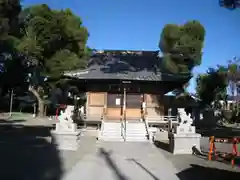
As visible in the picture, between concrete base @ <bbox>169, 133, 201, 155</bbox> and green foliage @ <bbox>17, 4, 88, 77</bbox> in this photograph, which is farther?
green foliage @ <bbox>17, 4, 88, 77</bbox>

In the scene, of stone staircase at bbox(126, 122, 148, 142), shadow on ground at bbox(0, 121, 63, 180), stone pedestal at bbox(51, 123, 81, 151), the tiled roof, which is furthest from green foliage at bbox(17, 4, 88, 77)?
shadow on ground at bbox(0, 121, 63, 180)

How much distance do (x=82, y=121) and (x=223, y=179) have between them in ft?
52.4

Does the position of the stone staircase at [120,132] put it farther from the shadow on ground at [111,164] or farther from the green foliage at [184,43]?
the green foliage at [184,43]

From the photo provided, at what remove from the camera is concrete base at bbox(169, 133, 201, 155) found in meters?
13.9

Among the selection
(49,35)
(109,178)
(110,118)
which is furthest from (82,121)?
(49,35)

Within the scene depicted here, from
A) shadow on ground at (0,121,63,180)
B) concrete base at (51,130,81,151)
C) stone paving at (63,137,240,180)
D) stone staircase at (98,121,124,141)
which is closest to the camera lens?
shadow on ground at (0,121,63,180)

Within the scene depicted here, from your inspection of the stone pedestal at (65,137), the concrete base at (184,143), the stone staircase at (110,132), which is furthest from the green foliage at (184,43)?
the stone pedestal at (65,137)

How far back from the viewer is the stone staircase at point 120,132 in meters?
18.8

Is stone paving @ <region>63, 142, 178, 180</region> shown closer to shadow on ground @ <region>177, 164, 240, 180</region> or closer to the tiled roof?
shadow on ground @ <region>177, 164, 240, 180</region>

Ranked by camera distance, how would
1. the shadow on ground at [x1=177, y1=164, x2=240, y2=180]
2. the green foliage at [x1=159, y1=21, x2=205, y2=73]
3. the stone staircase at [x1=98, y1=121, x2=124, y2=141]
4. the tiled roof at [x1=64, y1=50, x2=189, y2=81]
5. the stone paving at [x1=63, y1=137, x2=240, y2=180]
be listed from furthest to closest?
the green foliage at [x1=159, y1=21, x2=205, y2=73] → the tiled roof at [x1=64, y1=50, x2=189, y2=81] → the stone staircase at [x1=98, y1=121, x2=124, y2=141] → the shadow on ground at [x1=177, y1=164, x2=240, y2=180] → the stone paving at [x1=63, y1=137, x2=240, y2=180]

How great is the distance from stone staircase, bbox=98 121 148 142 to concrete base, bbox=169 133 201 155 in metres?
4.90

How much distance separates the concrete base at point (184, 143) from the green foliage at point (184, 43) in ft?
77.2

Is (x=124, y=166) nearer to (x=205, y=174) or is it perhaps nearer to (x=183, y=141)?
(x=205, y=174)

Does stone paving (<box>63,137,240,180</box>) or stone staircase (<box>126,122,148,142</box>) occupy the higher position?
stone staircase (<box>126,122,148,142</box>)
